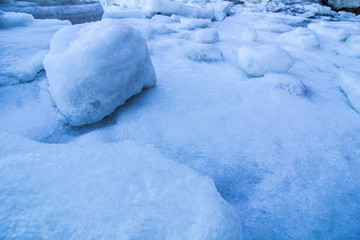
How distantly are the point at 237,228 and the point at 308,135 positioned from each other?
0.77m

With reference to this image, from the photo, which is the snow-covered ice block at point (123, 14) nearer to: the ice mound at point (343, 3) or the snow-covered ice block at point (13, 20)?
the snow-covered ice block at point (13, 20)

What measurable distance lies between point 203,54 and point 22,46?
64.3 inches

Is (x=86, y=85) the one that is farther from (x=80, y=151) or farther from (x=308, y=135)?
(x=308, y=135)

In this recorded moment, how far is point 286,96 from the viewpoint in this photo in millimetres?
1378

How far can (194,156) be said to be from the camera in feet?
3.14

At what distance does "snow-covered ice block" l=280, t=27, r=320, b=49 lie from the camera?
8.63 ft

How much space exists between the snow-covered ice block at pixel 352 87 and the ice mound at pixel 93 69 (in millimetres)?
1470

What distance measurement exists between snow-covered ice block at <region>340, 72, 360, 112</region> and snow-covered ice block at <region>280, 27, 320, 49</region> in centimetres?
124

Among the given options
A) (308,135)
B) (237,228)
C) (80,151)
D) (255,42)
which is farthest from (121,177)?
(255,42)

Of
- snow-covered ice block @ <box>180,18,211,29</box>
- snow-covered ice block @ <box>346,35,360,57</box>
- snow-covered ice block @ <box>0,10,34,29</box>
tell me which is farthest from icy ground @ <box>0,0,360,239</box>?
snow-covered ice block @ <box>180,18,211,29</box>

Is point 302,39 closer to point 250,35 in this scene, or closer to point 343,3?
point 250,35

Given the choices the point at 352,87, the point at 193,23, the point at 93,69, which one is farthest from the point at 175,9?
the point at 93,69

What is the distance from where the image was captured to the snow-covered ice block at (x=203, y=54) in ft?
6.36

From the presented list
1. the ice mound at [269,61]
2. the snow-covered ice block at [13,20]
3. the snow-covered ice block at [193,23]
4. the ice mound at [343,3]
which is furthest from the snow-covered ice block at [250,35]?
the ice mound at [343,3]
